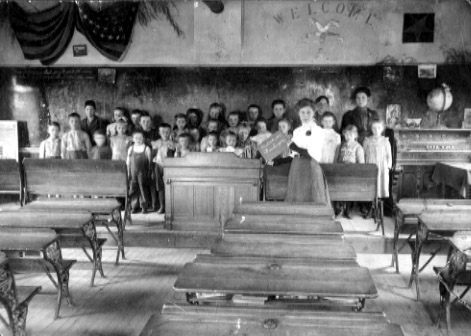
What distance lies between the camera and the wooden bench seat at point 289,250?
2.81 m

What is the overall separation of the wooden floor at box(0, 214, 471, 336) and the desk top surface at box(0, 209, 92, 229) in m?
0.66

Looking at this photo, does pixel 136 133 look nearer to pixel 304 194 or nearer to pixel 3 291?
pixel 304 194

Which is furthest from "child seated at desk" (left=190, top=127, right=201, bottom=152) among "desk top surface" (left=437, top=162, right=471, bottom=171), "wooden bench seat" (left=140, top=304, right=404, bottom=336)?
"wooden bench seat" (left=140, top=304, right=404, bottom=336)

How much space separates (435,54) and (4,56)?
24.4 ft

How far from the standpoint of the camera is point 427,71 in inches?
317

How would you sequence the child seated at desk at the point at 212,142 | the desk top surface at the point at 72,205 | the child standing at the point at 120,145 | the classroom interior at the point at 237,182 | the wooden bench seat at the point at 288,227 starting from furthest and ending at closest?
the child standing at the point at 120,145 < the child seated at desk at the point at 212,142 < the desk top surface at the point at 72,205 < the wooden bench seat at the point at 288,227 < the classroom interior at the point at 237,182

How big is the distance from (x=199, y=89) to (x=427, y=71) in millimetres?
3841

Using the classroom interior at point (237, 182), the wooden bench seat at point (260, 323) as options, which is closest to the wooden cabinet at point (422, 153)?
the classroom interior at point (237, 182)

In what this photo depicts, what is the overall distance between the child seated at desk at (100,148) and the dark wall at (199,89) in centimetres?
132

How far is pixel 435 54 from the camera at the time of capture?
26.3ft

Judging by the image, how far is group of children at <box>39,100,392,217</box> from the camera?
6.66m

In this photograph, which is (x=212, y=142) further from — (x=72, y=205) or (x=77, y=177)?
(x=72, y=205)

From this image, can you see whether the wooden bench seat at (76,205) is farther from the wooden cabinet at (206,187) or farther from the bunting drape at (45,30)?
the bunting drape at (45,30)

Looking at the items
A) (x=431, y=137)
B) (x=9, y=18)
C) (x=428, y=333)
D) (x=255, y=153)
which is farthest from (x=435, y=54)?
(x=9, y=18)
